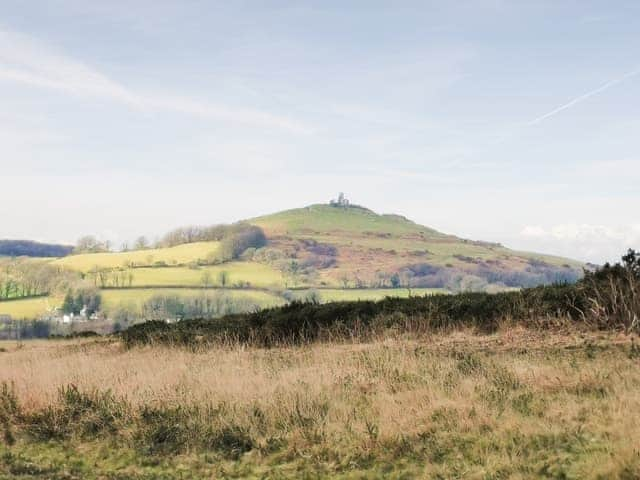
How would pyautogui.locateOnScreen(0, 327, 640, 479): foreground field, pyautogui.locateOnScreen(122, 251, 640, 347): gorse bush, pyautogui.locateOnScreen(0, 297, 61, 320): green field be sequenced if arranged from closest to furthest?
1. pyautogui.locateOnScreen(0, 327, 640, 479): foreground field
2. pyautogui.locateOnScreen(122, 251, 640, 347): gorse bush
3. pyautogui.locateOnScreen(0, 297, 61, 320): green field

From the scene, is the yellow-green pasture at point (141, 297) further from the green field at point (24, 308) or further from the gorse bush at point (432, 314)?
the gorse bush at point (432, 314)

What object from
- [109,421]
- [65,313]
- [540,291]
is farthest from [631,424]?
[65,313]

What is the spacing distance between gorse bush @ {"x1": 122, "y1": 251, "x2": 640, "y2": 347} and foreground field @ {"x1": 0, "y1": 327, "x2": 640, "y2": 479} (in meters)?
2.77

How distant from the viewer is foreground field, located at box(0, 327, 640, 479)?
8273 millimetres

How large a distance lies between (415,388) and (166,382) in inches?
205

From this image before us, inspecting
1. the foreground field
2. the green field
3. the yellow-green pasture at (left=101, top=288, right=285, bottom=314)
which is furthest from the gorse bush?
the green field

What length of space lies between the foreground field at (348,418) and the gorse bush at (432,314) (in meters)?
2.77

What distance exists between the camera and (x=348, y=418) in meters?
9.97

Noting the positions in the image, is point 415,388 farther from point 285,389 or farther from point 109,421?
point 109,421

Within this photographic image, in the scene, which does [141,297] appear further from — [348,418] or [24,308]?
[348,418]

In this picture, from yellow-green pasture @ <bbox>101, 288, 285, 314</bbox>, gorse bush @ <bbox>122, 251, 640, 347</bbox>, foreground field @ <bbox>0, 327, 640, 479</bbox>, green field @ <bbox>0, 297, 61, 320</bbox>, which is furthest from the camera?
yellow-green pasture @ <bbox>101, 288, 285, 314</bbox>

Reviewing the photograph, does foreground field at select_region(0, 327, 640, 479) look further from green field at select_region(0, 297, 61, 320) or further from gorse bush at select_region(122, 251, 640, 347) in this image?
green field at select_region(0, 297, 61, 320)

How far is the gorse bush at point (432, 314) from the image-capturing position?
17.7m

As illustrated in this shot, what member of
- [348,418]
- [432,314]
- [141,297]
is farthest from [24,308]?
[348,418]
